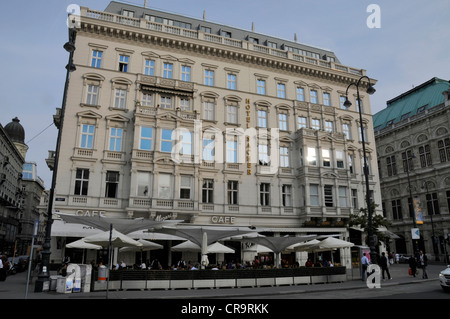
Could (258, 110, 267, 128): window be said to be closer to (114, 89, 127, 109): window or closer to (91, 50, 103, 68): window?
(114, 89, 127, 109): window

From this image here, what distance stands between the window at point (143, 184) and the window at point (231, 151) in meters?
8.32

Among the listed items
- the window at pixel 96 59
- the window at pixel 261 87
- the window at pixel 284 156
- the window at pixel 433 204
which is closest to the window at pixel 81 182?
the window at pixel 96 59

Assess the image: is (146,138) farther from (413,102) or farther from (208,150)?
(413,102)

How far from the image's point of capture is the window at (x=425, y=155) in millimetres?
53234

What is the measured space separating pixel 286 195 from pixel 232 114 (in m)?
10.2

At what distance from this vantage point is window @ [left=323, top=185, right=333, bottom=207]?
35.1 meters

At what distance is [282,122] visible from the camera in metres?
36.6

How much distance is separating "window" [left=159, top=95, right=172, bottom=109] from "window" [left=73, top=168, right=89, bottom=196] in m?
9.26

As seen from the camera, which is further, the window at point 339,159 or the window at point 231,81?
the window at point 339,159

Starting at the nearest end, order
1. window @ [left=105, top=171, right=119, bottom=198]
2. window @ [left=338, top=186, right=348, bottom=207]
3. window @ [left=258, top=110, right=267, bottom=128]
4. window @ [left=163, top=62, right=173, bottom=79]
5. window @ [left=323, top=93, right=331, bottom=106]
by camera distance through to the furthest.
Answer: window @ [left=105, top=171, right=119, bottom=198], window @ [left=163, top=62, right=173, bottom=79], window @ [left=258, top=110, right=267, bottom=128], window @ [left=338, top=186, right=348, bottom=207], window @ [left=323, top=93, right=331, bottom=106]

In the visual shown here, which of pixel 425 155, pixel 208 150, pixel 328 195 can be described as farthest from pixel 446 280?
pixel 425 155

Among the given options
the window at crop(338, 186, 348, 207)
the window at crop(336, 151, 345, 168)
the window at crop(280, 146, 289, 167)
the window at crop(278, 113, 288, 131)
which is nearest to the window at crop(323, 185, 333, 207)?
the window at crop(338, 186, 348, 207)

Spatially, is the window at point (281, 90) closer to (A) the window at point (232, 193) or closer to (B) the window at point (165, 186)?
(A) the window at point (232, 193)
